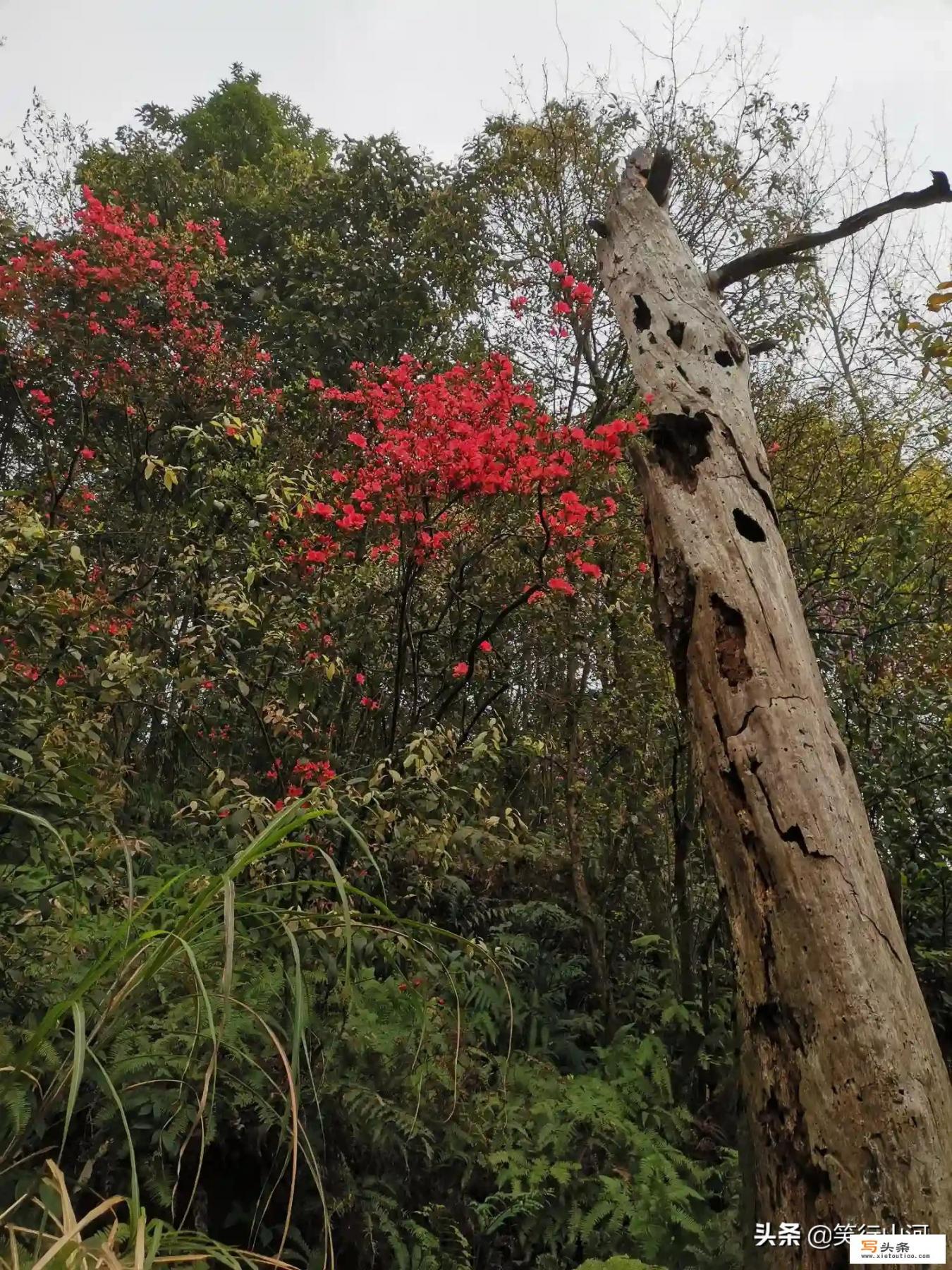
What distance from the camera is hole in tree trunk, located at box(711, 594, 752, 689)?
2008 mm

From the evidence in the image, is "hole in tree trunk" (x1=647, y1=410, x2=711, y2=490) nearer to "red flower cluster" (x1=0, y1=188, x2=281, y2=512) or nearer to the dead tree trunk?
the dead tree trunk

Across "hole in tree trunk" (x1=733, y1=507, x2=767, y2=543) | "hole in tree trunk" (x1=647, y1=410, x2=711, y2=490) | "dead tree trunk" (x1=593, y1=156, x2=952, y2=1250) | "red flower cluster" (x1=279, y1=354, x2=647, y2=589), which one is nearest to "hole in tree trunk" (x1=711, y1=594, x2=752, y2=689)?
"dead tree trunk" (x1=593, y1=156, x2=952, y2=1250)

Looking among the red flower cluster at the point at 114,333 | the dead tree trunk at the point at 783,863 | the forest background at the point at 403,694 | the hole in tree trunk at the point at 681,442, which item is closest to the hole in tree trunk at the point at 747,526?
the dead tree trunk at the point at 783,863

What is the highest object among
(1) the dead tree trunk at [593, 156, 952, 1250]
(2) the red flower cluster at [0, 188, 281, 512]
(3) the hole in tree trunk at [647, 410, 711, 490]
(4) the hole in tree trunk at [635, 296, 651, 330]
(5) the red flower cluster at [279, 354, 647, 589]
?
(2) the red flower cluster at [0, 188, 281, 512]

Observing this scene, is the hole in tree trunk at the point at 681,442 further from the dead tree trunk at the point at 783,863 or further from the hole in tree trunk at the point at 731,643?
the hole in tree trunk at the point at 731,643

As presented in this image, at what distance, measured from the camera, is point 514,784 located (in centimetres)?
575

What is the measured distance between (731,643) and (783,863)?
57 cm

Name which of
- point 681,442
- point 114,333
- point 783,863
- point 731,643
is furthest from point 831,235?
point 114,333

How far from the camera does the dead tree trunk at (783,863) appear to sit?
1.44 metres

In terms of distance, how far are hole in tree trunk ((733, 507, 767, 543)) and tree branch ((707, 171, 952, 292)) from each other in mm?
1079

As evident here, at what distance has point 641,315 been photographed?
2980mm

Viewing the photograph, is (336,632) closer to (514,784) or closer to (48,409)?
(514,784)

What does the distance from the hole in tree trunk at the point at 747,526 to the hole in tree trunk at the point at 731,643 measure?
0.89 feet

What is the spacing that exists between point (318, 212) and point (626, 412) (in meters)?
5.39
